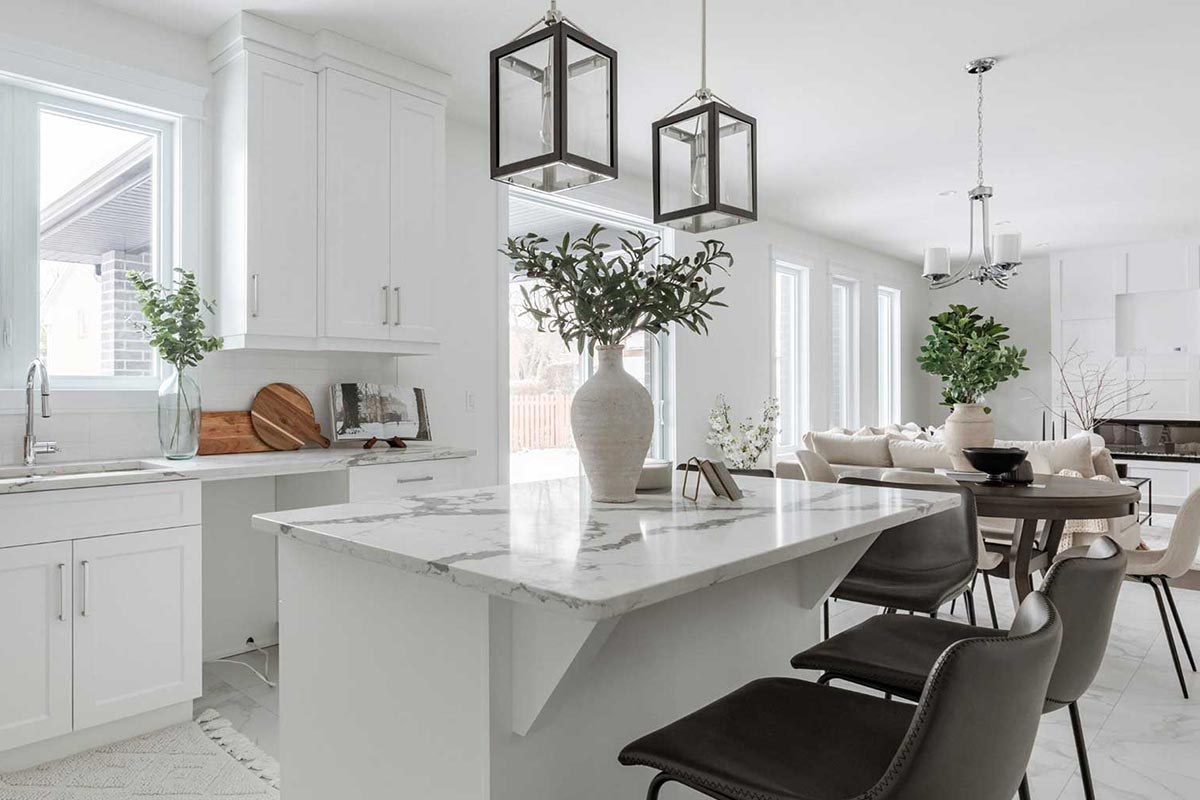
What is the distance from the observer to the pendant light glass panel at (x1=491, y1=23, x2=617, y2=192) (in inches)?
62.6

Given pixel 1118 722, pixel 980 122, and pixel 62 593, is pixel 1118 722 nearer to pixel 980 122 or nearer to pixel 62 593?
pixel 980 122

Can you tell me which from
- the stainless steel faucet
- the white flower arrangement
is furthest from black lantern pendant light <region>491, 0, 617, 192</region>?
the white flower arrangement

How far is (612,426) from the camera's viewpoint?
5.52 ft

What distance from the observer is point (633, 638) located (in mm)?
1552

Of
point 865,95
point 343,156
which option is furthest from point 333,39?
point 865,95

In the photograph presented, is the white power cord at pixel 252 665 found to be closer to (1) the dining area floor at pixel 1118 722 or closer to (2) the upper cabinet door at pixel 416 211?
(1) the dining area floor at pixel 1118 722

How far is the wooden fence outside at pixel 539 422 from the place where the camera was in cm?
518

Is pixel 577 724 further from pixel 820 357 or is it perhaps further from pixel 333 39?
pixel 820 357

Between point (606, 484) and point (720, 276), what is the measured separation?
4.73 m

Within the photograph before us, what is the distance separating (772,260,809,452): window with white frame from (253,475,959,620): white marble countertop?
545 centimetres

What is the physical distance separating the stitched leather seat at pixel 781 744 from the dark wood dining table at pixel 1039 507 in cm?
180

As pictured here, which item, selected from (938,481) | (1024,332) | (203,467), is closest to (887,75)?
(938,481)

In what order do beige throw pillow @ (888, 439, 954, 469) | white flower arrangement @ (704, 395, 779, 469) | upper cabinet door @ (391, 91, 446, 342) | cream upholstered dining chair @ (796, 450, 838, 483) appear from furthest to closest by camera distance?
1. white flower arrangement @ (704, 395, 779, 469)
2. beige throw pillow @ (888, 439, 954, 469)
3. cream upholstered dining chair @ (796, 450, 838, 483)
4. upper cabinet door @ (391, 91, 446, 342)

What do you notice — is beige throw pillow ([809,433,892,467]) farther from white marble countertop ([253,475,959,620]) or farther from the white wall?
the white wall
